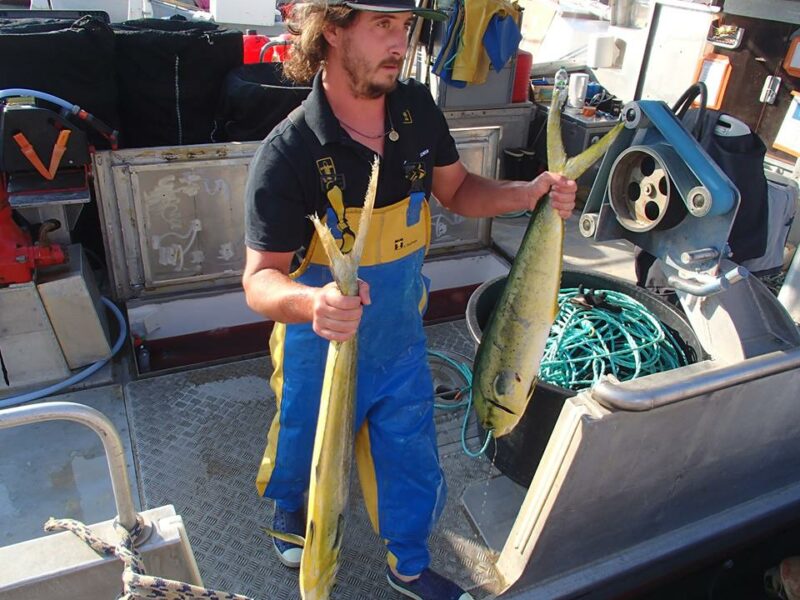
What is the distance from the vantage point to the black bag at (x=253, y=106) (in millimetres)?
3650

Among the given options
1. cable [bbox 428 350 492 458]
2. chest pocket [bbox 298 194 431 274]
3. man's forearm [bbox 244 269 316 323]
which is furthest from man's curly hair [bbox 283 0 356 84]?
cable [bbox 428 350 492 458]

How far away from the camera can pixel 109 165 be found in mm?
3283

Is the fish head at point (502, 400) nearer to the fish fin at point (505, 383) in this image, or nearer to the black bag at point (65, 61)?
the fish fin at point (505, 383)

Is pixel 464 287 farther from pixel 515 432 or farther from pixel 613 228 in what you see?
pixel 613 228

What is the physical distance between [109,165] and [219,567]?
6.87 ft

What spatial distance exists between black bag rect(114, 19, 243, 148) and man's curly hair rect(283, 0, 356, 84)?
70.8 inches

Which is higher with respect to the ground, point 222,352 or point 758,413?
point 758,413

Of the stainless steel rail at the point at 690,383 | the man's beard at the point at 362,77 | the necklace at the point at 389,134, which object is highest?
the man's beard at the point at 362,77

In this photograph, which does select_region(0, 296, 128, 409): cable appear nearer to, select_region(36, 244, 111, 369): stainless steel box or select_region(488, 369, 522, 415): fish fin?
select_region(36, 244, 111, 369): stainless steel box

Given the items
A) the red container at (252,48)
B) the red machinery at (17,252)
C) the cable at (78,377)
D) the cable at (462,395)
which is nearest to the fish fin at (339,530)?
the cable at (462,395)

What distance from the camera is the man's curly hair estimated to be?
187 centimetres

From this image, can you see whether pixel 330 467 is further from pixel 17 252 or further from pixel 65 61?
pixel 65 61

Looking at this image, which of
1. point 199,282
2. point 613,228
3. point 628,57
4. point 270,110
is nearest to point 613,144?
point 613,228

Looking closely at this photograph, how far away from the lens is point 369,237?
6.63 feet
